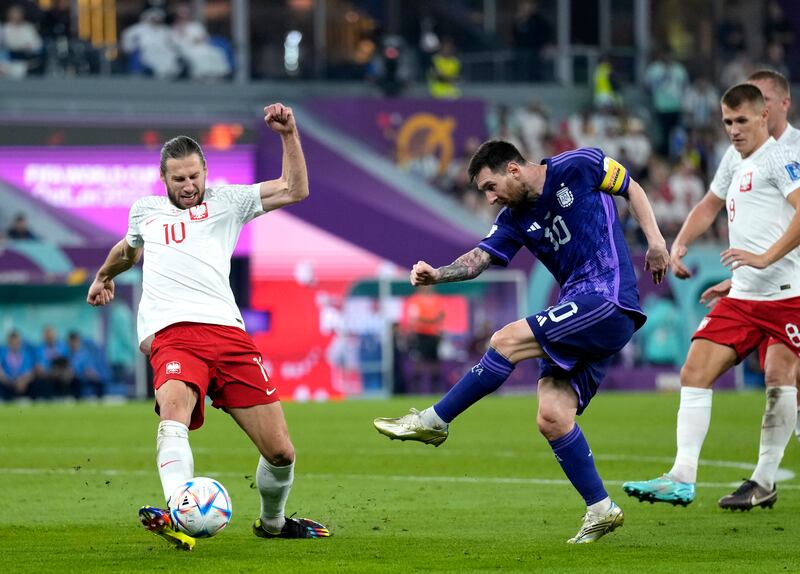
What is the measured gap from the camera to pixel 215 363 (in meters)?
7.68

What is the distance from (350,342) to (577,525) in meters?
18.4

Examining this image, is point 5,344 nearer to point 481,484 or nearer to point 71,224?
point 71,224

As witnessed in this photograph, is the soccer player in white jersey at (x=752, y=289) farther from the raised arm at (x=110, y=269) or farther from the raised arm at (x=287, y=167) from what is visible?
the raised arm at (x=110, y=269)

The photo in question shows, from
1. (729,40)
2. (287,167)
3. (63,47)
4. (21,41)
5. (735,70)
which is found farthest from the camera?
(729,40)

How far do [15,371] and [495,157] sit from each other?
17826mm

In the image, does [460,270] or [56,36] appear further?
[56,36]

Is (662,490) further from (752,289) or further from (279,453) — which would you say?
(279,453)

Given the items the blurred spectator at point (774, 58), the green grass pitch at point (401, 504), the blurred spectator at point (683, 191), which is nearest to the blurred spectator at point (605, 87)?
the blurred spectator at point (683, 191)

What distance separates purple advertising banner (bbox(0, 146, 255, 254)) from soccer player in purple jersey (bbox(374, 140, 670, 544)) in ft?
62.3

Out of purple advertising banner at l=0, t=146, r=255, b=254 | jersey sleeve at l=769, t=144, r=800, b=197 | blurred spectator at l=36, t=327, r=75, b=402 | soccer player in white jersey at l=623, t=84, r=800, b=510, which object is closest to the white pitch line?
soccer player in white jersey at l=623, t=84, r=800, b=510

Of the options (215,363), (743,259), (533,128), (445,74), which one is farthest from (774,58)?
(215,363)

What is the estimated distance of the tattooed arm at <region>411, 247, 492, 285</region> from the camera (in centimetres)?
788

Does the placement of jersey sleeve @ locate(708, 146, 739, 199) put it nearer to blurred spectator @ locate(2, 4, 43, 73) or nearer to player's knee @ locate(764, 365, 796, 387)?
player's knee @ locate(764, 365, 796, 387)

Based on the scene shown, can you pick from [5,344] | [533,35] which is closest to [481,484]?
[5,344]
